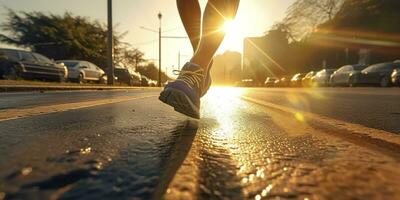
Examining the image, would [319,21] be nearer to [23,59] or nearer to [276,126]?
[23,59]

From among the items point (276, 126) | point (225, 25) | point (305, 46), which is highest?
point (305, 46)

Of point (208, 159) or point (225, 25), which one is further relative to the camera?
point (225, 25)

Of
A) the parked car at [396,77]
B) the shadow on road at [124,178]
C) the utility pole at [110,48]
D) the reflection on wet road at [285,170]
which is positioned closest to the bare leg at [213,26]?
the reflection on wet road at [285,170]

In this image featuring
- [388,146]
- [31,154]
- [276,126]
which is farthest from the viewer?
[276,126]

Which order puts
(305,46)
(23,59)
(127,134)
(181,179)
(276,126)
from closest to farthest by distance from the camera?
(181,179), (127,134), (276,126), (23,59), (305,46)

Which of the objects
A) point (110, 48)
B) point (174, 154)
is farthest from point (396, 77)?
point (174, 154)

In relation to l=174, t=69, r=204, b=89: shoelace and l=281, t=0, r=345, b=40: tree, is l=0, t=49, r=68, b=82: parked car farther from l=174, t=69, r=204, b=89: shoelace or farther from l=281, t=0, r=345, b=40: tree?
l=281, t=0, r=345, b=40: tree

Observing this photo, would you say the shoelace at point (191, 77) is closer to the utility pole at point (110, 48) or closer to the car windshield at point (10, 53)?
the car windshield at point (10, 53)

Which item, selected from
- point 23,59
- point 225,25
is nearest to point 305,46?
point 23,59

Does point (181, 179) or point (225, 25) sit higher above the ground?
point (225, 25)

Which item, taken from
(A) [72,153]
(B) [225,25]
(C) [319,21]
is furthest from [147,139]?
(C) [319,21]

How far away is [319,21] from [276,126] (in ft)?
141

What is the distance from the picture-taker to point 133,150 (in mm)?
1157

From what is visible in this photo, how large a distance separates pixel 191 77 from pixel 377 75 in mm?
16271
